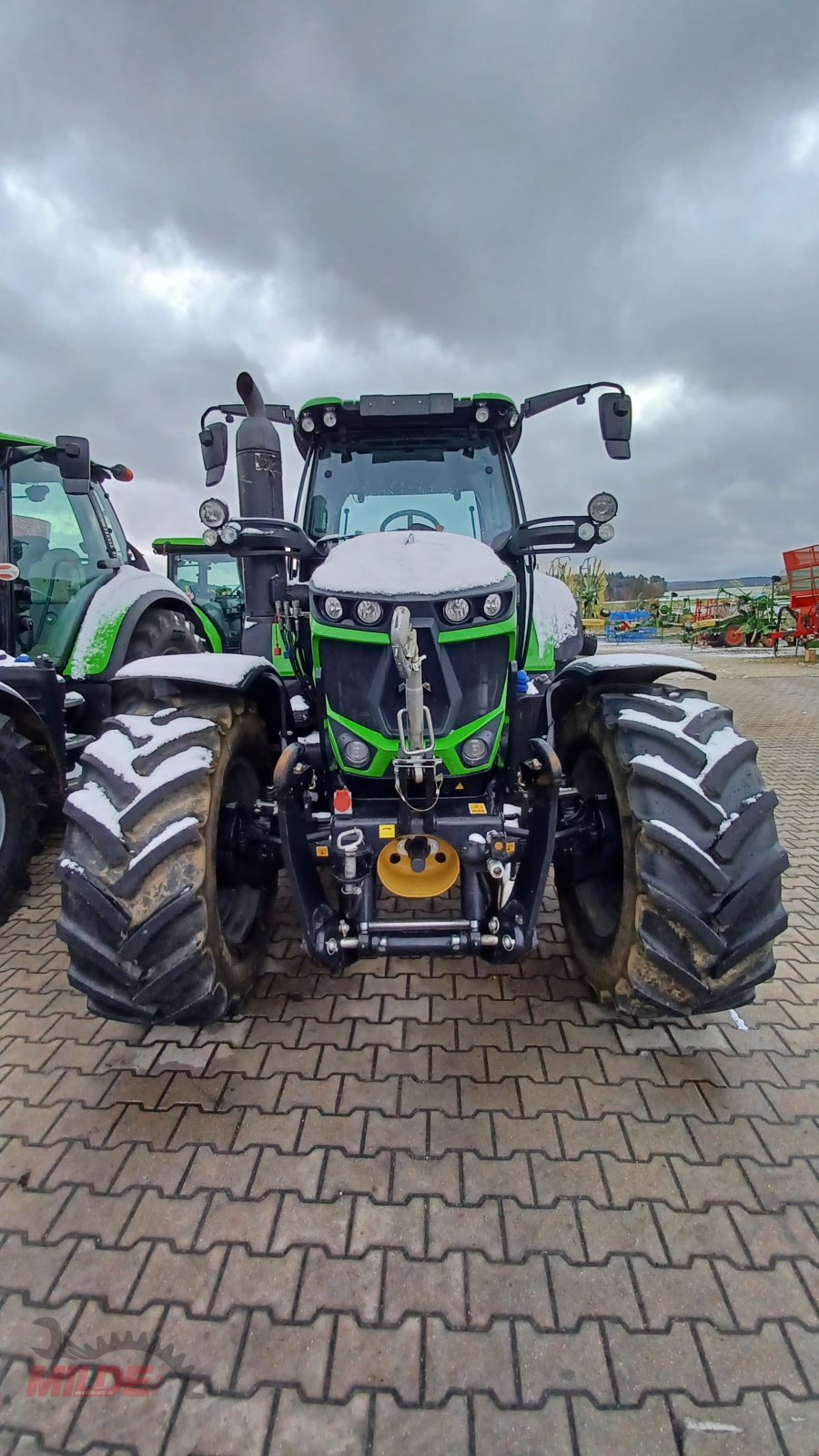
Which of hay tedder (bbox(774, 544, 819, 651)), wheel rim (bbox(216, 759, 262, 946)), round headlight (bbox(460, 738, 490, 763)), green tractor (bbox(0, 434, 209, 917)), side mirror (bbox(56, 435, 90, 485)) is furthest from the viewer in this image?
hay tedder (bbox(774, 544, 819, 651))

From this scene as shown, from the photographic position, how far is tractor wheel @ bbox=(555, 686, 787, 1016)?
6.79 feet

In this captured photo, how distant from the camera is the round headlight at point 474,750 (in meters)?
2.34

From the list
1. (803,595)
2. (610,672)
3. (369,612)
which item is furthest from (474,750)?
(803,595)

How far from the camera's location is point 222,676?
2482mm

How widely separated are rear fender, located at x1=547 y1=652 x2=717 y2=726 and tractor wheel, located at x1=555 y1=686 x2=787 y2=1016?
0.22 metres

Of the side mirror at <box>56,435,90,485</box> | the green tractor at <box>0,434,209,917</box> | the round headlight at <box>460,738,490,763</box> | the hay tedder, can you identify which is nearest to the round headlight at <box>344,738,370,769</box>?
the round headlight at <box>460,738,490,763</box>

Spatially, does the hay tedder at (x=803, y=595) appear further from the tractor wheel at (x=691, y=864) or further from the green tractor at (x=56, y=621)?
the tractor wheel at (x=691, y=864)

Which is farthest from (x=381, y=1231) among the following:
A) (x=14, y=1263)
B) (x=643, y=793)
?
(x=643, y=793)

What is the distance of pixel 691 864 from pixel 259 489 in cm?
219

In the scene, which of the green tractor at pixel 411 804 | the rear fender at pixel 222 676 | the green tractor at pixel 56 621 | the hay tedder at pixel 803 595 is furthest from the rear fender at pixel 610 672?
the hay tedder at pixel 803 595

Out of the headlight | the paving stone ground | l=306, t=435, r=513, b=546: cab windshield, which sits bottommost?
the paving stone ground

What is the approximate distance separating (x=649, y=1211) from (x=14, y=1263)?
158cm

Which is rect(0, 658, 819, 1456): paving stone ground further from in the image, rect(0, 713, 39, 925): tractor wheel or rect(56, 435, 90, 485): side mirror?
rect(56, 435, 90, 485): side mirror

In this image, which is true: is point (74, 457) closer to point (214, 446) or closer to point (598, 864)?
point (214, 446)
